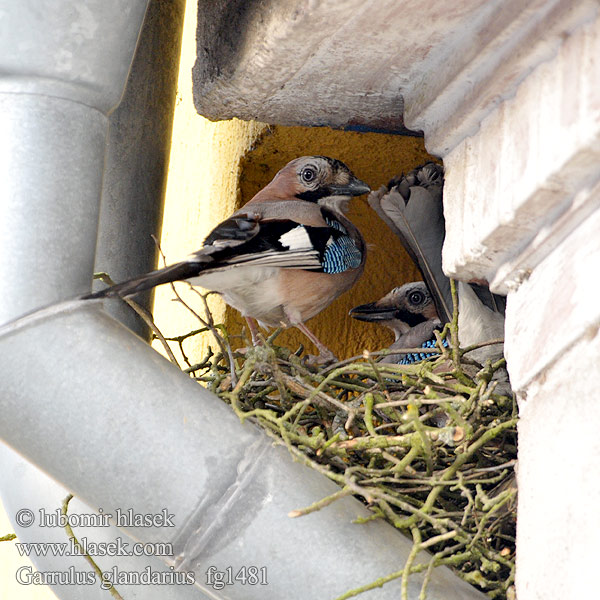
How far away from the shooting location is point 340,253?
254 cm

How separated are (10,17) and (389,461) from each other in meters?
0.98

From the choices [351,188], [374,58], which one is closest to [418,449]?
[374,58]

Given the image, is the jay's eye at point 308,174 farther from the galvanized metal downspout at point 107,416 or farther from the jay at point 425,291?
the galvanized metal downspout at point 107,416

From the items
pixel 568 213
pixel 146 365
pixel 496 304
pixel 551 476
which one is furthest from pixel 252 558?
pixel 496 304

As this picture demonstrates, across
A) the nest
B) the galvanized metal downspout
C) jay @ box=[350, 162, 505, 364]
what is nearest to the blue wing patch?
jay @ box=[350, 162, 505, 364]

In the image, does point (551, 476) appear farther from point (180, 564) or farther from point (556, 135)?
point (180, 564)

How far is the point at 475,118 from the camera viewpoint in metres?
1.64

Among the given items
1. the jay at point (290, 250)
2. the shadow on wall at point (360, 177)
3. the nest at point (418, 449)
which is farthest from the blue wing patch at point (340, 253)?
the nest at point (418, 449)

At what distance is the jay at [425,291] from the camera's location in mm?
2289

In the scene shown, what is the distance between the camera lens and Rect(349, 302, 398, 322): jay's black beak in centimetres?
290

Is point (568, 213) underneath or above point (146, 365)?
above

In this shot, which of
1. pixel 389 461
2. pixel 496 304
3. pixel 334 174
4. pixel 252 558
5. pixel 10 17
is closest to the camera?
pixel 252 558

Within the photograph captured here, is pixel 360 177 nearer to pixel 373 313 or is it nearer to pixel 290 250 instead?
pixel 373 313

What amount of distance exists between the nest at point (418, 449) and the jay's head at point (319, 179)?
812 millimetres
